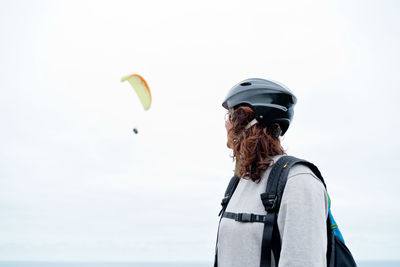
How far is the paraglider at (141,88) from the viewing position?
42.8ft

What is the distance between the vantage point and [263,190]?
3.03 meters

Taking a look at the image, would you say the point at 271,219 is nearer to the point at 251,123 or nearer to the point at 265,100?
the point at 251,123

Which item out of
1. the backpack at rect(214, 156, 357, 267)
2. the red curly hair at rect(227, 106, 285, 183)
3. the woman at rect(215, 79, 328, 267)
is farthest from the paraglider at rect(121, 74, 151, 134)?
the backpack at rect(214, 156, 357, 267)

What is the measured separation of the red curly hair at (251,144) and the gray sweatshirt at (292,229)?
0.12 metres

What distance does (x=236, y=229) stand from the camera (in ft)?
9.72

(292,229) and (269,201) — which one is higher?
(269,201)

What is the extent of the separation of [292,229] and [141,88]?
1182 cm

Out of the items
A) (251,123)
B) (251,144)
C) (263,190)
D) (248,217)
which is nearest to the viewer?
(248,217)

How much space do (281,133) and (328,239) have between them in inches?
45.3

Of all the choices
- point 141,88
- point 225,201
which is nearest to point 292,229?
point 225,201

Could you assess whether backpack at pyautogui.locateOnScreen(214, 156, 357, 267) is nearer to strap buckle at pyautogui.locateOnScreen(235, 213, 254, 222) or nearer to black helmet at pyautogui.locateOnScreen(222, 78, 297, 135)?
strap buckle at pyautogui.locateOnScreen(235, 213, 254, 222)

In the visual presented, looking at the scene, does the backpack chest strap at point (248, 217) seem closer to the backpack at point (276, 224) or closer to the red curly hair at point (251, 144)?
the backpack at point (276, 224)

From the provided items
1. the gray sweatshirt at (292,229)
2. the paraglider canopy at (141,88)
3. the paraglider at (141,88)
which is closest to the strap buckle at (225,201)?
the gray sweatshirt at (292,229)

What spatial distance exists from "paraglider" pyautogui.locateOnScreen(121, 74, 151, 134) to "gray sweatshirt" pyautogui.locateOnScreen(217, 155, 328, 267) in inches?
398
